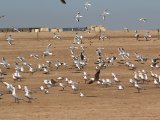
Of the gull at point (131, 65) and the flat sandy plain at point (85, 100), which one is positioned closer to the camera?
the flat sandy plain at point (85, 100)

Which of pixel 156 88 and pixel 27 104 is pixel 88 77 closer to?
pixel 156 88

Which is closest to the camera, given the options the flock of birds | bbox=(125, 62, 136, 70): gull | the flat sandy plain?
the flat sandy plain

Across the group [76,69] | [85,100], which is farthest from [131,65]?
[85,100]

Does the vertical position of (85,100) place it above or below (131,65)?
above

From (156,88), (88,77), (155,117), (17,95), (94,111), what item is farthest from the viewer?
(88,77)

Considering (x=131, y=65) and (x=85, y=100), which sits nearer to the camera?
(x=85, y=100)

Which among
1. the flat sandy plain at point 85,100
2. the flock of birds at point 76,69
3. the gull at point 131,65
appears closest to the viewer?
the flat sandy plain at point 85,100

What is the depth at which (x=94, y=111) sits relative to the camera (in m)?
21.4

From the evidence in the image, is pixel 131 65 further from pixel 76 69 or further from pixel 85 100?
pixel 85 100

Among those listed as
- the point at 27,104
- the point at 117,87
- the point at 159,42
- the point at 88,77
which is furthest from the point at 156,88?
the point at 159,42

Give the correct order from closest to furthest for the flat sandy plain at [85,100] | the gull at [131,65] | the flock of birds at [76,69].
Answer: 1. the flat sandy plain at [85,100]
2. the flock of birds at [76,69]
3. the gull at [131,65]

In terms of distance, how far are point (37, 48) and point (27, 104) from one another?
21903 mm

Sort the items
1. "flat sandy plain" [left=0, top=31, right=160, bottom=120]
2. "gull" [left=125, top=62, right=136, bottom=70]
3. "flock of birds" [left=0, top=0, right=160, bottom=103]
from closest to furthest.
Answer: "flat sandy plain" [left=0, top=31, right=160, bottom=120]
"flock of birds" [left=0, top=0, right=160, bottom=103]
"gull" [left=125, top=62, right=136, bottom=70]

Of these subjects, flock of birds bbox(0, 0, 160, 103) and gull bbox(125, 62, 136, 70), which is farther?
gull bbox(125, 62, 136, 70)
